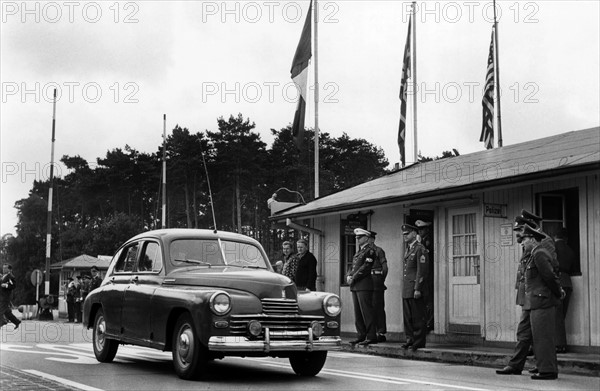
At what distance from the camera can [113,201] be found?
3376 inches

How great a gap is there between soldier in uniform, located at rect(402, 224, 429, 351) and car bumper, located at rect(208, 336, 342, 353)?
4.48 metres

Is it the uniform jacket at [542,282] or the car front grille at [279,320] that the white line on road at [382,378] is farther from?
the uniform jacket at [542,282]

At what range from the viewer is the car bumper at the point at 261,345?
8688 millimetres

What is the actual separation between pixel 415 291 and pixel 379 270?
61.3 inches

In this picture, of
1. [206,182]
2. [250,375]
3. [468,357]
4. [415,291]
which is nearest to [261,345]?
[250,375]

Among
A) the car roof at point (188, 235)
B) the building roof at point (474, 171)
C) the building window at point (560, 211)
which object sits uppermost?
the building roof at point (474, 171)

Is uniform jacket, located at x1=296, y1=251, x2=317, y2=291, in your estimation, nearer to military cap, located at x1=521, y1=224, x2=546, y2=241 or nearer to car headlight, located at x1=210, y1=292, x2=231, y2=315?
military cap, located at x1=521, y1=224, x2=546, y2=241

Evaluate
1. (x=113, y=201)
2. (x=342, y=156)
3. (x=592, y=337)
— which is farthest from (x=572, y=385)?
(x=113, y=201)

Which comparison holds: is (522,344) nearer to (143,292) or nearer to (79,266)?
(143,292)

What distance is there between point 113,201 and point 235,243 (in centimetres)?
7740

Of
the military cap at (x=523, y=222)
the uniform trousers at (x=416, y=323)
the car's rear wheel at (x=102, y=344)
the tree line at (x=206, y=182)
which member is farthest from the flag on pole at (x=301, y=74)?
the tree line at (x=206, y=182)

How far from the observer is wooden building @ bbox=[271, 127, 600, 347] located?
1221cm

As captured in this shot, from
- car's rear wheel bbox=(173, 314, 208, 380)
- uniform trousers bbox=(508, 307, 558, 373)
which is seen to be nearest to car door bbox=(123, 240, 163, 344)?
car's rear wheel bbox=(173, 314, 208, 380)

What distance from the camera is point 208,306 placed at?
8.83m
